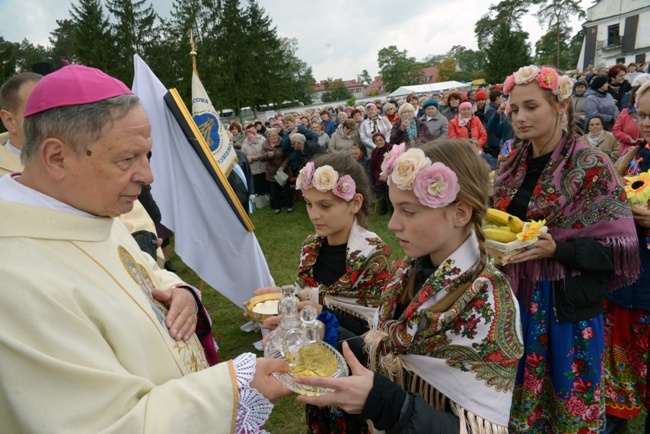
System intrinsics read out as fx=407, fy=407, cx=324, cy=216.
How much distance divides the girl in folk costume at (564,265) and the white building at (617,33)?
52.5 m

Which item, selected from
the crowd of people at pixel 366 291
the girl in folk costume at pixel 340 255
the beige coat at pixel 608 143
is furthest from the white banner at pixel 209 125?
the beige coat at pixel 608 143

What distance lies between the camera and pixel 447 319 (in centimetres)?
163

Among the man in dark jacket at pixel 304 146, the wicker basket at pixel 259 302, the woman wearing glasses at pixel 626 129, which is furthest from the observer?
the man in dark jacket at pixel 304 146

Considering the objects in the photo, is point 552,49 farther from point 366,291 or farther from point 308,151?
point 366,291

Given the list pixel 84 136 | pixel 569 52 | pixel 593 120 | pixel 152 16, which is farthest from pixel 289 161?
pixel 569 52

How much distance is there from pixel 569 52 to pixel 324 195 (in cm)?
7920

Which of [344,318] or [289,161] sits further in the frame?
[289,161]

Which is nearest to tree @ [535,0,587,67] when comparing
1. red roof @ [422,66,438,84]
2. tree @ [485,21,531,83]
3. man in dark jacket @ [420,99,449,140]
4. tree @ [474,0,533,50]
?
tree @ [474,0,533,50]

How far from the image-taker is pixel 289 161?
11.0 meters

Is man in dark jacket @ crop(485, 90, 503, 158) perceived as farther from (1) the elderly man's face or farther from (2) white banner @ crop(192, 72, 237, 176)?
(1) the elderly man's face

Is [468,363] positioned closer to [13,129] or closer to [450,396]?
[450,396]

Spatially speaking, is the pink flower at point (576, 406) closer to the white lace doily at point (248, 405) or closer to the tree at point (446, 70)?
the white lace doily at point (248, 405)

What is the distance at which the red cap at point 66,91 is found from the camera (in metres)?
1.47

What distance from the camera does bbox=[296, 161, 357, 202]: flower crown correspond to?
8.66 ft
